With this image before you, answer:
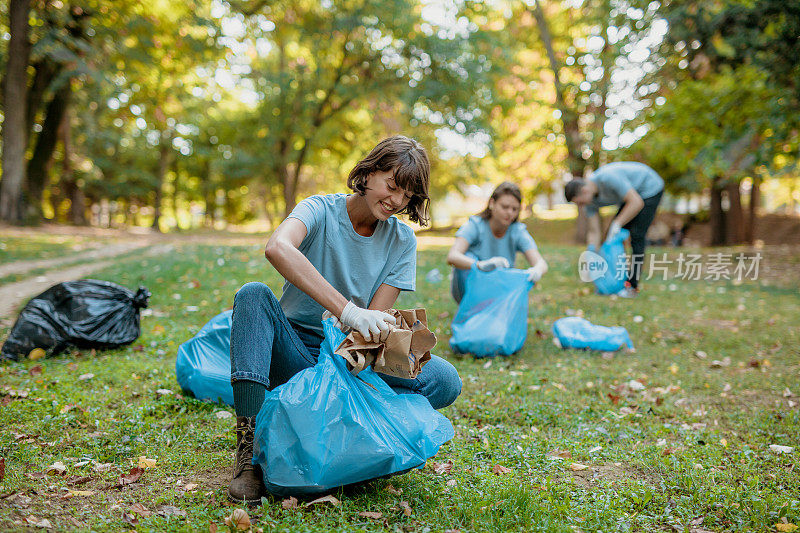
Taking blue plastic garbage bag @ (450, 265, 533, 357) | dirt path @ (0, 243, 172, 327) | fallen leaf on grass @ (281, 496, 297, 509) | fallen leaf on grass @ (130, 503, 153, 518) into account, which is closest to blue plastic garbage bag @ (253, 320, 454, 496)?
fallen leaf on grass @ (281, 496, 297, 509)

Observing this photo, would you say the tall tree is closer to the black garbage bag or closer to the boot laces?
the black garbage bag

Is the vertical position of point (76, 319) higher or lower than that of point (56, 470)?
higher

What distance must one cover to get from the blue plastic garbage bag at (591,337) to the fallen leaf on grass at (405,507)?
112 inches

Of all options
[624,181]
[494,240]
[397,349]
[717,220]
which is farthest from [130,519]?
[717,220]

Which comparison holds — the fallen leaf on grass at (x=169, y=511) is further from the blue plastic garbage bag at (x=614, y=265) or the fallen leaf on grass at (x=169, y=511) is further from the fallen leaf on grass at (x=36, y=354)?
the blue plastic garbage bag at (x=614, y=265)

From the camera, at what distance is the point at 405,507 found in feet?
6.66

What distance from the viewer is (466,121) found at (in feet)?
49.0

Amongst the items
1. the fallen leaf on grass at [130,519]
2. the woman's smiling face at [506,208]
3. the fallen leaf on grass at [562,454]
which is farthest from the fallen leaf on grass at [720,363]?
the fallen leaf on grass at [130,519]

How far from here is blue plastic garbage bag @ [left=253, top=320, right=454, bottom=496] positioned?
6.00 feet

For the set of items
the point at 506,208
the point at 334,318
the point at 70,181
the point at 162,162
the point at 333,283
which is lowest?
the point at 334,318

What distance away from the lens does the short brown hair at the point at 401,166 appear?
2.11m

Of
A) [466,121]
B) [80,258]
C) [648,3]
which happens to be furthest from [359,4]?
[80,258]

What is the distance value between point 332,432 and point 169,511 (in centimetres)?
67

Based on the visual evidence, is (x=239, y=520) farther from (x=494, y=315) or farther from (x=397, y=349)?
(x=494, y=315)
